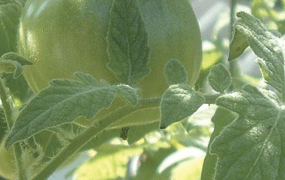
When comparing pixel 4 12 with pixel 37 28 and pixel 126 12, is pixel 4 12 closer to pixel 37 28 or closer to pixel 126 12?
pixel 37 28

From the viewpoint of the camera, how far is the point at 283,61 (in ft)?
2.00

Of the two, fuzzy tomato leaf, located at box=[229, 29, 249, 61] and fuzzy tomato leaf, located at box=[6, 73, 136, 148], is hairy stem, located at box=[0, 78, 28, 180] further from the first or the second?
fuzzy tomato leaf, located at box=[229, 29, 249, 61]

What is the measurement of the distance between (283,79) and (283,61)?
32mm

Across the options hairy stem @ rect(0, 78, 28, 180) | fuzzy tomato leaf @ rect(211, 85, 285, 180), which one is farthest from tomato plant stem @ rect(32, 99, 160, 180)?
fuzzy tomato leaf @ rect(211, 85, 285, 180)

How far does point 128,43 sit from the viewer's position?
2.04 ft

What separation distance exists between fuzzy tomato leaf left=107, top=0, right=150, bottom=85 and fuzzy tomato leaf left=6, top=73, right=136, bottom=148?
113 millimetres

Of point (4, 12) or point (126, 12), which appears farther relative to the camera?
point (4, 12)

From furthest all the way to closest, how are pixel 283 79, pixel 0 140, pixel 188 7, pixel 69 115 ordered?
pixel 0 140
pixel 188 7
pixel 283 79
pixel 69 115

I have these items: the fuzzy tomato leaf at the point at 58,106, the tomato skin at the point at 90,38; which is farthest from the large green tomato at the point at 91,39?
the fuzzy tomato leaf at the point at 58,106

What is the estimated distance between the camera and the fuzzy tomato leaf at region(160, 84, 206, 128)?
47cm

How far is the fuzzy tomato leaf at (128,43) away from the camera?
607 mm

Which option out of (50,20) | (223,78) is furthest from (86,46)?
(223,78)

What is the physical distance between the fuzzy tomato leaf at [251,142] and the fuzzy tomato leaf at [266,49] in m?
0.07

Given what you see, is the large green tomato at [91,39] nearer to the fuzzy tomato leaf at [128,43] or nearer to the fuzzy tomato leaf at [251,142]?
the fuzzy tomato leaf at [128,43]
